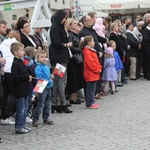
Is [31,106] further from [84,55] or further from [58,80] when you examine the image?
[84,55]

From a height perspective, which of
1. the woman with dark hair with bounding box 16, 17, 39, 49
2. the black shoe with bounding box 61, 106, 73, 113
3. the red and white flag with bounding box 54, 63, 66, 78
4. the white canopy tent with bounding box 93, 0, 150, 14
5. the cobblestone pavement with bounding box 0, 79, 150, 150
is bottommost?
the cobblestone pavement with bounding box 0, 79, 150, 150

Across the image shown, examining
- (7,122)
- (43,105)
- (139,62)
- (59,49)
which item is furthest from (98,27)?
(7,122)

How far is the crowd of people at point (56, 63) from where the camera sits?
A: 648cm

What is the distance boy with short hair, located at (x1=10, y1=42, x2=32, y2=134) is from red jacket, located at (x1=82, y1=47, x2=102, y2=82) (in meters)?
2.17

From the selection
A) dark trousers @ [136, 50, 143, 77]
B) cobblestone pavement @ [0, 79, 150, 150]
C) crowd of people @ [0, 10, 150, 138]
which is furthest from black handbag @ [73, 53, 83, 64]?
dark trousers @ [136, 50, 143, 77]

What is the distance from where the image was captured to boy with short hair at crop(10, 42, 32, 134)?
627cm

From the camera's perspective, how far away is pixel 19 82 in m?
6.31

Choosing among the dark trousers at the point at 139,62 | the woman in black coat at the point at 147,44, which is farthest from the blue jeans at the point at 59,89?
the dark trousers at the point at 139,62

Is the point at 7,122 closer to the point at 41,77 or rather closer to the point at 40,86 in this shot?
the point at 41,77

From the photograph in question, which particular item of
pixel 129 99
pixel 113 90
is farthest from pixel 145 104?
pixel 113 90

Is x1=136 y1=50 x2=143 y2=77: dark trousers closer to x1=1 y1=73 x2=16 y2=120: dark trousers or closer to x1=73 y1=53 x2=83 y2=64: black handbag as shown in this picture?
x1=73 y1=53 x2=83 y2=64: black handbag

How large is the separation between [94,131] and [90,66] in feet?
6.87

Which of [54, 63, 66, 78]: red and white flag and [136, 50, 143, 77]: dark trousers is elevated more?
[54, 63, 66, 78]: red and white flag

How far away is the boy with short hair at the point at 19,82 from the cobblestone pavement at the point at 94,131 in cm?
29
